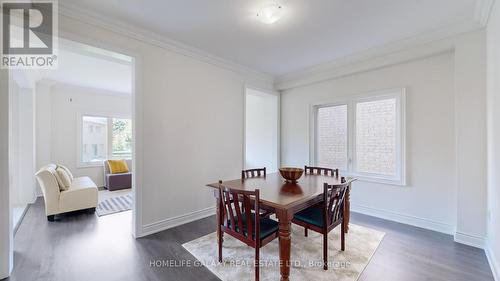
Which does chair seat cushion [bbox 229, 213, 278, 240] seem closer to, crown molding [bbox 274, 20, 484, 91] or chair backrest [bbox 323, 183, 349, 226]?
chair backrest [bbox 323, 183, 349, 226]

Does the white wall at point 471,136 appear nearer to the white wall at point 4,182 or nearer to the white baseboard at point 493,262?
the white baseboard at point 493,262

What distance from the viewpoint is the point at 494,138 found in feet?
6.62

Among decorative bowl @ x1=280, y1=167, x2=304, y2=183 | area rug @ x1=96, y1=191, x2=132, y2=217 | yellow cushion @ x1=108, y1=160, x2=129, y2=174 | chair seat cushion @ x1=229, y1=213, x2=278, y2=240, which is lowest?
area rug @ x1=96, y1=191, x2=132, y2=217

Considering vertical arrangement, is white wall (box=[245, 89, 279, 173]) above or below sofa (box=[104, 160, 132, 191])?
above

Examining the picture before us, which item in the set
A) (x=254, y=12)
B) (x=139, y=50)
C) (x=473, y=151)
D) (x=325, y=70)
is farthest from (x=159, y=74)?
(x=473, y=151)

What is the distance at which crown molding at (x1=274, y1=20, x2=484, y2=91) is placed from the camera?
266 centimetres

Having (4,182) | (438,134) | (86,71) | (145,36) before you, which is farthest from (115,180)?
(438,134)

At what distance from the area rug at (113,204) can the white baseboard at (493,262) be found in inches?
192

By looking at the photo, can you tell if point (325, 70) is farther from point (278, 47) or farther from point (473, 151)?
point (473, 151)

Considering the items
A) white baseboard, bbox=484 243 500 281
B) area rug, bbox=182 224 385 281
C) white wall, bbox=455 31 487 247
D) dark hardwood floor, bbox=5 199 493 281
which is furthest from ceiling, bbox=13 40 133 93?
white baseboard, bbox=484 243 500 281

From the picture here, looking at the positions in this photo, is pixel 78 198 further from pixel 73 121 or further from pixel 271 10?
pixel 271 10

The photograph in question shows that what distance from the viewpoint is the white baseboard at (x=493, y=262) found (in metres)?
1.89

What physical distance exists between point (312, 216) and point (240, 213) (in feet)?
2.76

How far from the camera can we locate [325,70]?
3945 millimetres
